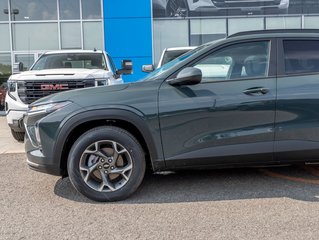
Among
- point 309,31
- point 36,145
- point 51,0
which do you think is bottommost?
point 36,145

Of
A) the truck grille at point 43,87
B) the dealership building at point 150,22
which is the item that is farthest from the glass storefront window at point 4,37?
the truck grille at point 43,87

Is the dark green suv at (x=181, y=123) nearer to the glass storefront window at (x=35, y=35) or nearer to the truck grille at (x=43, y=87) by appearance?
the truck grille at (x=43, y=87)

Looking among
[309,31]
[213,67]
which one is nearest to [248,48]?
[213,67]

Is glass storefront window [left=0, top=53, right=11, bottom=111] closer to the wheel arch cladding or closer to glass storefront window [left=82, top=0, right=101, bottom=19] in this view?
glass storefront window [left=82, top=0, right=101, bottom=19]

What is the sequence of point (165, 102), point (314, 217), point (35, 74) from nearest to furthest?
point (314, 217) < point (165, 102) < point (35, 74)

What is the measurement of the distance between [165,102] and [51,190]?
5.73 ft

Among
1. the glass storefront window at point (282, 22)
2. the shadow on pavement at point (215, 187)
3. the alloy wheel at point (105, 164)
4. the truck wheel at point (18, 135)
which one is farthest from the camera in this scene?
the glass storefront window at point (282, 22)

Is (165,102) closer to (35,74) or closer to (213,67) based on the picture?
(213,67)

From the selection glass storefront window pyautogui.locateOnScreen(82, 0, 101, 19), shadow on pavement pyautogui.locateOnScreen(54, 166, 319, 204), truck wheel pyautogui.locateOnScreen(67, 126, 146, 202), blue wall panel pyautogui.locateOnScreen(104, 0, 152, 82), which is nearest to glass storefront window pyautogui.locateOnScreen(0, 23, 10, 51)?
glass storefront window pyautogui.locateOnScreen(82, 0, 101, 19)

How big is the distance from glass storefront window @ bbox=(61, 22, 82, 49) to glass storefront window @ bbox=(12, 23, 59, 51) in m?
0.25

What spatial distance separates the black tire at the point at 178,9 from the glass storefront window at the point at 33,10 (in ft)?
13.6

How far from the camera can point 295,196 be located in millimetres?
4664

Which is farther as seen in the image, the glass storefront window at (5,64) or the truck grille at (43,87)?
the glass storefront window at (5,64)

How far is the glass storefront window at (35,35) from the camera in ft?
51.5
